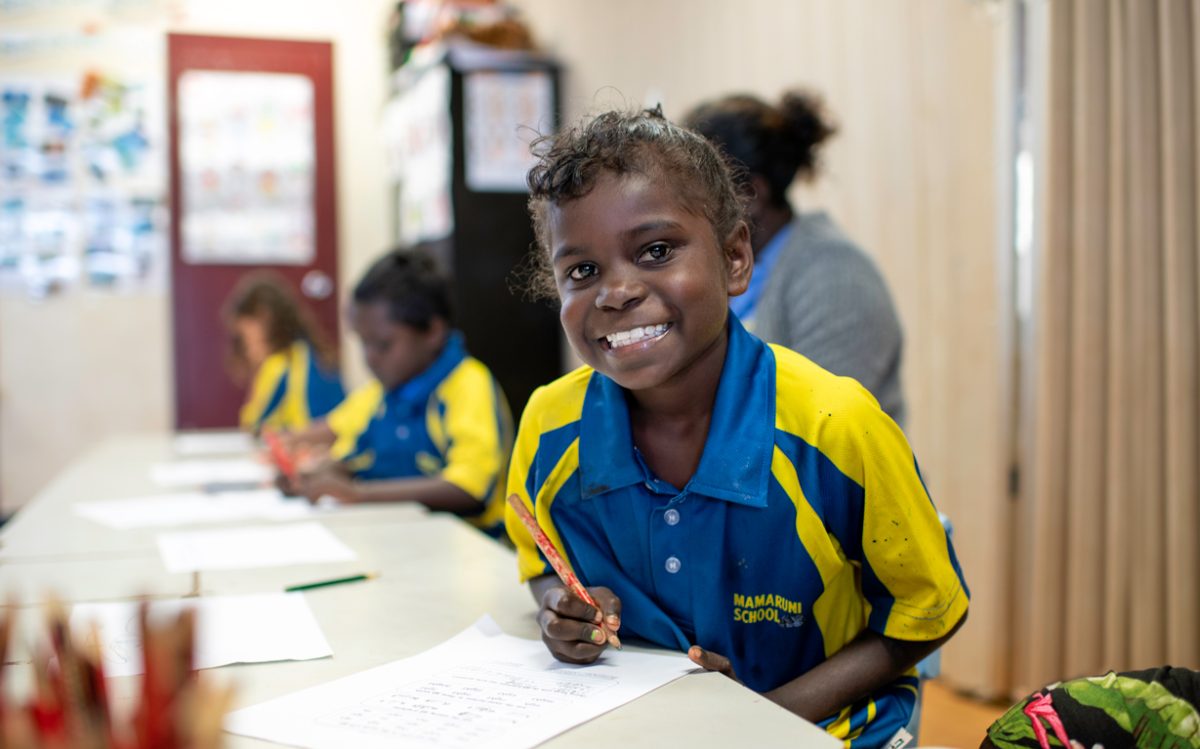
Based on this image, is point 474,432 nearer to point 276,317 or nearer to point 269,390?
point 269,390

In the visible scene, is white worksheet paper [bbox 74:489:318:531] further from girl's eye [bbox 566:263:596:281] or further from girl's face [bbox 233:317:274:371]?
girl's face [bbox 233:317:274:371]

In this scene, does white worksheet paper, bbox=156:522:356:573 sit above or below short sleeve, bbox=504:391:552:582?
Result: below

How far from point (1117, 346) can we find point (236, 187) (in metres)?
4.40

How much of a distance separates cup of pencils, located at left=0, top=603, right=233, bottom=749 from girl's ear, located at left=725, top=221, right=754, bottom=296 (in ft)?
2.44

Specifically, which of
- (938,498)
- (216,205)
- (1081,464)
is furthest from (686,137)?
(216,205)

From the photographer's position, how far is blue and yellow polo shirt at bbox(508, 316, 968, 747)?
39.2 inches

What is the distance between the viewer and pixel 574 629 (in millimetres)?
970

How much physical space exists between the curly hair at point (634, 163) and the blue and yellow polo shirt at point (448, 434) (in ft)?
3.42

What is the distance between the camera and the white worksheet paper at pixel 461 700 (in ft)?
2.63

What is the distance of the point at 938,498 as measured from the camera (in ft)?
8.79

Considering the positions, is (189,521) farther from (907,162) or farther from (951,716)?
(907,162)

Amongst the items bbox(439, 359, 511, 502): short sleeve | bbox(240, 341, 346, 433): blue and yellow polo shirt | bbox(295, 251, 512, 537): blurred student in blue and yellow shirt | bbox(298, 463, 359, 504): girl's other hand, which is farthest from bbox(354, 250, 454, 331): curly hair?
bbox(240, 341, 346, 433): blue and yellow polo shirt

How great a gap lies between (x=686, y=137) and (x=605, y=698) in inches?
21.8

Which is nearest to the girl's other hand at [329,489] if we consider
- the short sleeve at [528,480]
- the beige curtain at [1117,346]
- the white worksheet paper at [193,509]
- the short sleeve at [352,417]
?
the white worksheet paper at [193,509]
